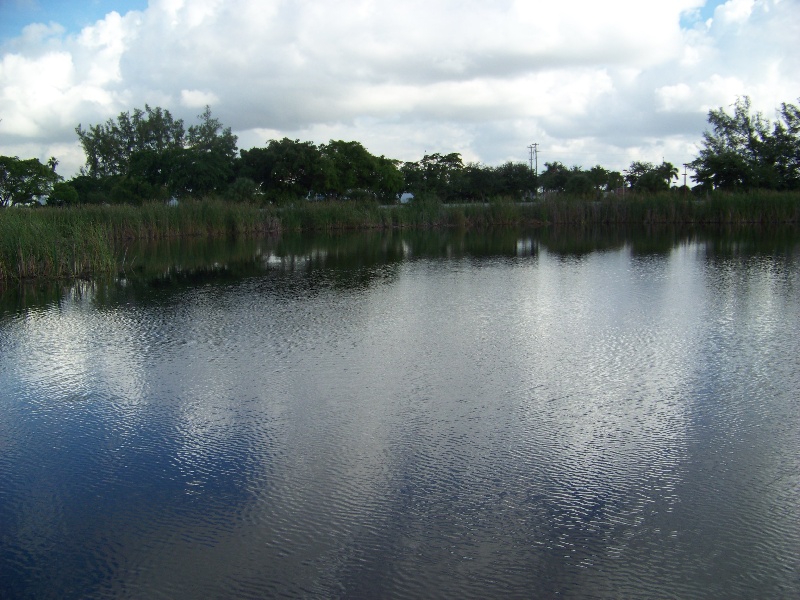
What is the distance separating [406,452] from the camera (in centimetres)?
479

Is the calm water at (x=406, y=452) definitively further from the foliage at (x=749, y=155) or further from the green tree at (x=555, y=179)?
the green tree at (x=555, y=179)

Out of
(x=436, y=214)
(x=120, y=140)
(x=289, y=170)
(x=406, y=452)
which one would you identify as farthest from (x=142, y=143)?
(x=406, y=452)

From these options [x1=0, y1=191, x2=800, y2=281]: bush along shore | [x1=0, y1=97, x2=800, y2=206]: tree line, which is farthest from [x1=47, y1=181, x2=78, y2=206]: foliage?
[x1=0, y1=191, x2=800, y2=281]: bush along shore

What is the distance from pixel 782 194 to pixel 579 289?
2799cm

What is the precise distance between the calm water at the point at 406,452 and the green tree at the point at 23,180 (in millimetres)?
49410

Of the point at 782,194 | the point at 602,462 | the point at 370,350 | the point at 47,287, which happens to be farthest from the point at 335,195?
the point at 602,462

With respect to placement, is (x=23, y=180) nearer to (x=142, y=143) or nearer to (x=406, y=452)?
(x=142, y=143)

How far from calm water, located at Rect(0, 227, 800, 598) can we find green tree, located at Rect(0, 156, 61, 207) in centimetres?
4941

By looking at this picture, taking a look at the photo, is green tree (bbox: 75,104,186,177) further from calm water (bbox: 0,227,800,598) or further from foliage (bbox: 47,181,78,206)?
calm water (bbox: 0,227,800,598)

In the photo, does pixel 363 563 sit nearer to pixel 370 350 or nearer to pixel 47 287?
pixel 370 350

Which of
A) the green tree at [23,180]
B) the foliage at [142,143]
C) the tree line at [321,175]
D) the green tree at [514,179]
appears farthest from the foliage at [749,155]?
the green tree at [23,180]

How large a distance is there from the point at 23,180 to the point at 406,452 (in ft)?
188

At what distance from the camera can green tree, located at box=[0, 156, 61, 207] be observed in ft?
173

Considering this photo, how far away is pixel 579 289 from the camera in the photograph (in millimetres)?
12008
